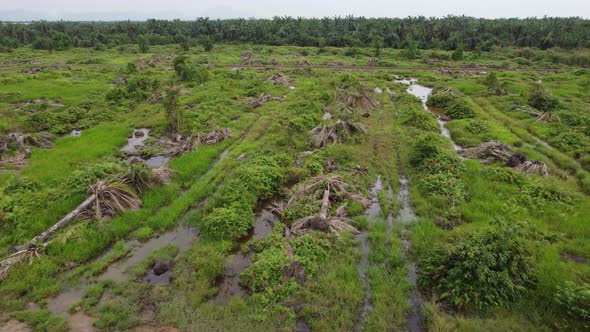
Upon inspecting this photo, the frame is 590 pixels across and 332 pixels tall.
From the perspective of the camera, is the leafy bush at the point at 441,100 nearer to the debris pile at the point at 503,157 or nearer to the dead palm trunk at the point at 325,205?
the debris pile at the point at 503,157

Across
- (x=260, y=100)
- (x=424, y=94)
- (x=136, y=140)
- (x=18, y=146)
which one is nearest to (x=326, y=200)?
(x=136, y=140)

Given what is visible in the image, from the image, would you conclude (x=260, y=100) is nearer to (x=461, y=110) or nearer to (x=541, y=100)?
(x=461, y=110)

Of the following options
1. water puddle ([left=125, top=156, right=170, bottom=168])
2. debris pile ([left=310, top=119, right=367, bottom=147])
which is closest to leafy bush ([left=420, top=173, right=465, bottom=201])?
debris pile ([left=310, top=119, right=367, bottom=147])

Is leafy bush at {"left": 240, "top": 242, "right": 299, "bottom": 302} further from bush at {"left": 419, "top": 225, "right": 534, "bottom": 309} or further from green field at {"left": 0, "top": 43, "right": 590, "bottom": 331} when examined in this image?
bush at {"left": 419, "top": 225, "right": 534, "bottom": 309}

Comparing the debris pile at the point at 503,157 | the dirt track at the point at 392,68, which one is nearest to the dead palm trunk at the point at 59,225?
the debris pile at the point at 503,157

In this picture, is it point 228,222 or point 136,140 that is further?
point 136,140

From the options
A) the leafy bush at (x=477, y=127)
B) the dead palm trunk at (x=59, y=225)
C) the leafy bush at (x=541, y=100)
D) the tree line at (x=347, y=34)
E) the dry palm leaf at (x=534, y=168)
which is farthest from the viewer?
the tree line at (x=347, y=34)

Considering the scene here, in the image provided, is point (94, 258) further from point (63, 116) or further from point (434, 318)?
point (63, 116)
